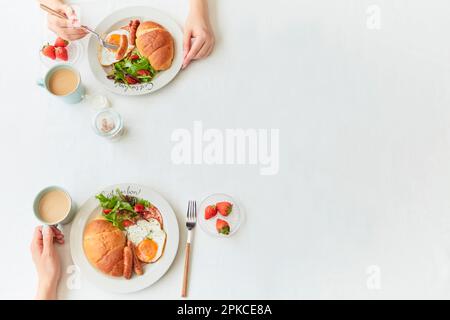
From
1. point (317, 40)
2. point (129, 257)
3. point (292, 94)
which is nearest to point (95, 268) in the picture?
point (129, 257)

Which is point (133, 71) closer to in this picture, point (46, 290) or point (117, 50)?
point (117, 50)

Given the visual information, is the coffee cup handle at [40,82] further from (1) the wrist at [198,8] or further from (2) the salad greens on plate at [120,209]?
(1) the wrist at [198,8]

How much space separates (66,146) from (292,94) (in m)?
0.72

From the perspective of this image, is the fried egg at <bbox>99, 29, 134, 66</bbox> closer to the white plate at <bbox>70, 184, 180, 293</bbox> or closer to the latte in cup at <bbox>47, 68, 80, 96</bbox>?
the latte in cup at <bbox>47, 68, 80, 96</bbox>

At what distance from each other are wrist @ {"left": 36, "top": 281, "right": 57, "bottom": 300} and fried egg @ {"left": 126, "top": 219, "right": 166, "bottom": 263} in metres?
0.24

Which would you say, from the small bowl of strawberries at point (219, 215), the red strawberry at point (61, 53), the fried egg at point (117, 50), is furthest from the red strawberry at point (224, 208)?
the red strawberry at point (61, 53)

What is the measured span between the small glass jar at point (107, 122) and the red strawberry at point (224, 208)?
0.37 meters

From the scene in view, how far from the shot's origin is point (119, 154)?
1.22m

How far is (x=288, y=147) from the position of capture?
1225 millimetres

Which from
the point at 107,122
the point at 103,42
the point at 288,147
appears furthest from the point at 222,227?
the point at 103,42

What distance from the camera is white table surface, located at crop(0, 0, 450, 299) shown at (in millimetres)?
1142

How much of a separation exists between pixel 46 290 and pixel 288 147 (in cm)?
80

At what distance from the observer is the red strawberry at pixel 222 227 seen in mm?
1129

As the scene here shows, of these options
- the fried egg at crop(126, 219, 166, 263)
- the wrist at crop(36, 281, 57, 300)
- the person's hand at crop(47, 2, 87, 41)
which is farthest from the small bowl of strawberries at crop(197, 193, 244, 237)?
the person's hand at crop(47, 2, 87, 41)
